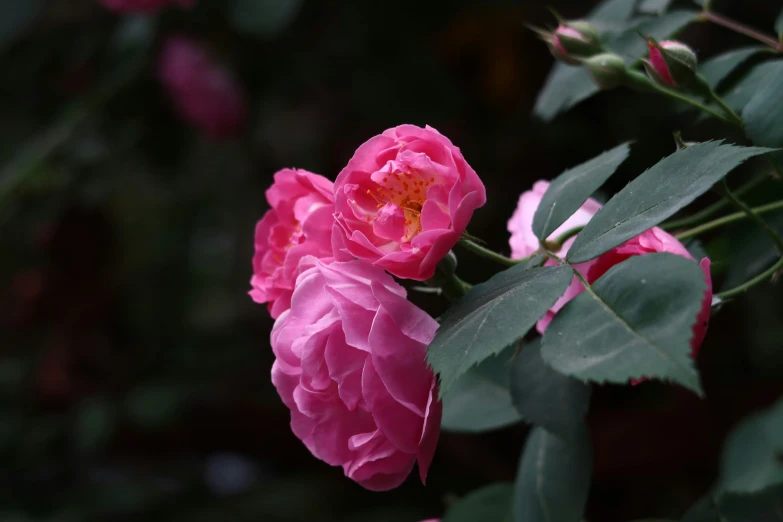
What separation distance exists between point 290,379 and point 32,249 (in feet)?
5.05

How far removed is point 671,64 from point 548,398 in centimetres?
23

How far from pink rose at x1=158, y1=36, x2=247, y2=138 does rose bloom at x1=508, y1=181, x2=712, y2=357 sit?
3.11ft

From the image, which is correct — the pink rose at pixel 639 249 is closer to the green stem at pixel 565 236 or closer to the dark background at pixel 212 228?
the green stem at pixel 565 236

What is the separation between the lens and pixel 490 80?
151 cm

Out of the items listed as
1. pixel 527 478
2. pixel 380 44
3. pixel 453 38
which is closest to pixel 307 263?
pixel 527 478

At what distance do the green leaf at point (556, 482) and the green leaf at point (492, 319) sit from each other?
17 cm

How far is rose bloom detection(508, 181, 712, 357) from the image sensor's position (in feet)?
1.17

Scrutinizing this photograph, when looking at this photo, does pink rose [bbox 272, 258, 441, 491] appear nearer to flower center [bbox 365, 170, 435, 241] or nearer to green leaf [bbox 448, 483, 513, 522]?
flower center [bbox 365, 170, 435, 241]

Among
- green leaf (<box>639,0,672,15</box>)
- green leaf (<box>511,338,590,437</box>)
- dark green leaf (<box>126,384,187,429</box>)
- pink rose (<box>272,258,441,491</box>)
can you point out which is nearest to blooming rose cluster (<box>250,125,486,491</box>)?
pink rose (<box>272,258,441,491</box>)

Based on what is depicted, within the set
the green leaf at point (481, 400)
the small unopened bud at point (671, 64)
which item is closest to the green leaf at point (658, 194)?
the small unopened bud at point (671, 64)

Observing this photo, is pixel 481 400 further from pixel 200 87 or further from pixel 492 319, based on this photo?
pixel 200 87

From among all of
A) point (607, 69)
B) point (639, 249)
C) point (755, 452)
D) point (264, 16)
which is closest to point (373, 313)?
point (639, 249)

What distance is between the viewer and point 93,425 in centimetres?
145

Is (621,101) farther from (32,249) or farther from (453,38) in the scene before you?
(32,249)
